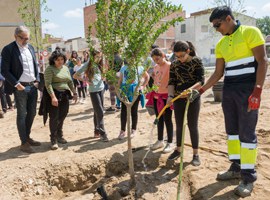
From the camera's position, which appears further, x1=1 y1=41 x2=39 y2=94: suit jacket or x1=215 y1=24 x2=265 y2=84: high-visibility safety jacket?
x1=1 y1=41 x2=39 y2=94: suit jacket

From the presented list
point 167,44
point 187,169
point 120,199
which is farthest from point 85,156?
point 167,44

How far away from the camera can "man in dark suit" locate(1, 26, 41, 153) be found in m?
4.66

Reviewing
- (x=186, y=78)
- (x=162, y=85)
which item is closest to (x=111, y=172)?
(x=162, y=85)

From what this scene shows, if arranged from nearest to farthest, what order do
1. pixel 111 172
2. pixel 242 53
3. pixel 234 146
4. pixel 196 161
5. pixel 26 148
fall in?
pixel 242 53 → pixel 234 146 → pixel 196 161 → pixel 111 172 → pixel 26 148

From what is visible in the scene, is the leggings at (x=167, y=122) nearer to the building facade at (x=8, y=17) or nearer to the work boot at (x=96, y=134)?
the work boot at (x=96, y=134)

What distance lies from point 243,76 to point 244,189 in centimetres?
123

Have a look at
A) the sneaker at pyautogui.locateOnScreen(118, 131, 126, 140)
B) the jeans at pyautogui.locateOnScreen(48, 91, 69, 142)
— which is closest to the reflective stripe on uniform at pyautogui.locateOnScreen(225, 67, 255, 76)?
the sneaker at pyautogui.locateOnScreen(118, 131, 126, 140)

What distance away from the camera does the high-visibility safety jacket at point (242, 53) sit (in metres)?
3.03

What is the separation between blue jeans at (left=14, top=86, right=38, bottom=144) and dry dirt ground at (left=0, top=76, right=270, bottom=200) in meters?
0.43

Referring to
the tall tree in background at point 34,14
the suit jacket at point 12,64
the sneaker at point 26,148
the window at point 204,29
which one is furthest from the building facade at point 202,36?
the suit jacket at point 12,64

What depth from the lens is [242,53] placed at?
3.13 metres

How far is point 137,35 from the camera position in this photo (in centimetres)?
336

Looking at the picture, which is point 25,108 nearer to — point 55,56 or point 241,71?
point 55,56

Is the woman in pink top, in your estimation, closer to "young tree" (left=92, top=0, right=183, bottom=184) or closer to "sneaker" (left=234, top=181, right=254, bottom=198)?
"young tree" (left=92, top=0, right=183, bottom=184)
